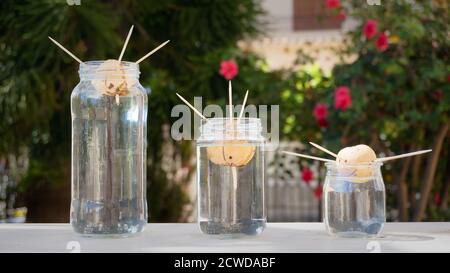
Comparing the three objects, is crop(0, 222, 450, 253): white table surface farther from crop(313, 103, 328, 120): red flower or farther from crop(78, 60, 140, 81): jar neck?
crop(313, 103, 328, 120): red flower

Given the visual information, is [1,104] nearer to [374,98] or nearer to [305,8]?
[374,98]

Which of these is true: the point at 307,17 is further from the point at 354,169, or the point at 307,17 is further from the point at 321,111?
the point at 354,169

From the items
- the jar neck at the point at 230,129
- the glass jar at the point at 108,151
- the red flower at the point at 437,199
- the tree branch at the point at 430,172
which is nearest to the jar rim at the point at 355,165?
the jar neck at the point at 230,129

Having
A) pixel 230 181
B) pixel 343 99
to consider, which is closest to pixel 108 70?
pixel 230 181

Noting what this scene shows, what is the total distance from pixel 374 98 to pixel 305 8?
5451 millimetres

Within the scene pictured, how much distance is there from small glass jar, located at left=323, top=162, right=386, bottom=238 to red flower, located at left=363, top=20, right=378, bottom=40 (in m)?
1.84

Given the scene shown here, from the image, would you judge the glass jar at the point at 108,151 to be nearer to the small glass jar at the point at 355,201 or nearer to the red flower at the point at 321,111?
the small glass jar at the point at 355,201

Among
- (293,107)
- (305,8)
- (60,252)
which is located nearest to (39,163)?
(293,107)

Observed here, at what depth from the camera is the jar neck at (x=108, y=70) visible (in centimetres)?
93

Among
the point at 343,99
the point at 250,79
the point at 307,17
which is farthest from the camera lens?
the point at 307,17

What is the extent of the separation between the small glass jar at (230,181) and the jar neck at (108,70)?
0.42ft

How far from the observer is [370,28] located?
2.69 metres

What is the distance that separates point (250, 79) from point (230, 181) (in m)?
2.11

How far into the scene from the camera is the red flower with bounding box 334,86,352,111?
103 inches
